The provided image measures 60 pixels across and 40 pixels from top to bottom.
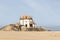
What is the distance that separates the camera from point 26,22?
43875mm

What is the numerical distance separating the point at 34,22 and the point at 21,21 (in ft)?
12.2

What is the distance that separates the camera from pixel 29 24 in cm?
4312

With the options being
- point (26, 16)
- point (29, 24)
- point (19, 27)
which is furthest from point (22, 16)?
point (19, 27)

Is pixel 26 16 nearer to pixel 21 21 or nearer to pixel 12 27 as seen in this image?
pixel 21 21

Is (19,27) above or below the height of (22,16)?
below

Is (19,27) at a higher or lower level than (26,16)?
lower

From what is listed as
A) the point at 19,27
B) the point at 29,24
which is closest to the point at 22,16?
the point at 29,24

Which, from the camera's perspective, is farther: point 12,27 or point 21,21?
point 21,21

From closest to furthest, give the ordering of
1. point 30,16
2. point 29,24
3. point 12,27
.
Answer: point 12,27, point 29,24, point 30,16

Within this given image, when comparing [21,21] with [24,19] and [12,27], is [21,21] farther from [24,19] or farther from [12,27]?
[12,27]

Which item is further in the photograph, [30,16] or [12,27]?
[30,16]

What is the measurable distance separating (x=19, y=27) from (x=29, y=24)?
5720mm

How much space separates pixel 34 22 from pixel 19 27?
25.5ft

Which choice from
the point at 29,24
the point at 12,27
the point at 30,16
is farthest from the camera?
the point at 30,16
